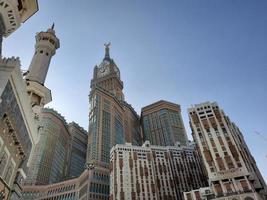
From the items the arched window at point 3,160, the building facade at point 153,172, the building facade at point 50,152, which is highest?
the building facade at point 50,152

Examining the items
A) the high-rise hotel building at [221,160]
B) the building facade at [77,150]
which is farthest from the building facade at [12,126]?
the building facade at [77,150]

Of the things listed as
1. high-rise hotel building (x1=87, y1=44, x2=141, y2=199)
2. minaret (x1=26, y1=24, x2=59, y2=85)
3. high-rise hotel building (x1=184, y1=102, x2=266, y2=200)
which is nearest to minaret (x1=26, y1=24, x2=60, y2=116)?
minaret (x1=26, y1=24, x2=59, y2=85)

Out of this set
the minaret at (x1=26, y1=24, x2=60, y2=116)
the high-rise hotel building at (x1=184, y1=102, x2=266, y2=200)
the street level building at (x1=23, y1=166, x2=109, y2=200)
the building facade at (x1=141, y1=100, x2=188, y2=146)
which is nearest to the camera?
the minaret at (x1=26, y1=24, x2=60, y2=116)

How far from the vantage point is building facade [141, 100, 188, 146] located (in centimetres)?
16462

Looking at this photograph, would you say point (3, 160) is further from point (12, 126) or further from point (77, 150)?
point (77, 150)

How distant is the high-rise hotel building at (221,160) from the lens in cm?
6234

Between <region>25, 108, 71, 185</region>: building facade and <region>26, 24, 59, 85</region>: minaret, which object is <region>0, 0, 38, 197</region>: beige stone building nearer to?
<region>26, 24, 59, 85</region>: minaret

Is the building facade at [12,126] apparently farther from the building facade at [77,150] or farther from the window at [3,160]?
the building facade at [77,150]

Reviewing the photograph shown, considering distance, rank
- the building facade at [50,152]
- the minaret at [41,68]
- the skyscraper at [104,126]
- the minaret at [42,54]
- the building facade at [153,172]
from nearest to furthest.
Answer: the minaret at [41,68] < the minaret at [42,54] < the building facade at [153,172] < the skyscraper at [104,126] < the building facade at [50,152]

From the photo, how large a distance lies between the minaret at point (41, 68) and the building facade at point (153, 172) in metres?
50.4

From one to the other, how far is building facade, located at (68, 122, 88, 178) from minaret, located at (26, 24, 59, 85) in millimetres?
110387

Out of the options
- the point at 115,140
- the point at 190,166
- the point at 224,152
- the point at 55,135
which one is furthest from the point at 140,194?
the point at 55,135

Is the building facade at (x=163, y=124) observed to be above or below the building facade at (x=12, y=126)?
above

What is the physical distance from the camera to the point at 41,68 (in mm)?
55938
